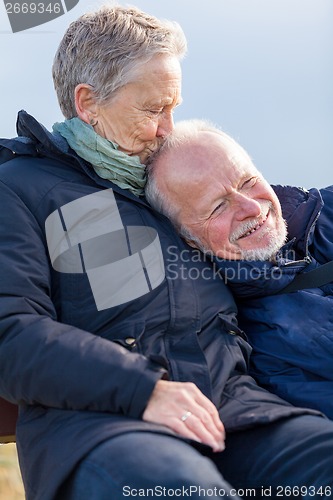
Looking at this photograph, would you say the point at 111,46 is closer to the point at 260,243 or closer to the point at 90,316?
the point at 260,243

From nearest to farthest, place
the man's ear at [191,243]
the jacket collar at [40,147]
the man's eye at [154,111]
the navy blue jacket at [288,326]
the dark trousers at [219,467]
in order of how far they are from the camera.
→ 1. the dark trousers at [219,467]
2. the navy blue jacket at [288,326]
3. the jacket collar at [40,147]
4. the man's ear at [191,243]
5. the man's eye at [154,111]

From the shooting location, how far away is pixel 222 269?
9.30ft

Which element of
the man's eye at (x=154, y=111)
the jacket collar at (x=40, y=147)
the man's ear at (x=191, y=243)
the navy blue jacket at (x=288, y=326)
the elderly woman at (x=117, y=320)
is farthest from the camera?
the man's eye at (x=154, y=111)

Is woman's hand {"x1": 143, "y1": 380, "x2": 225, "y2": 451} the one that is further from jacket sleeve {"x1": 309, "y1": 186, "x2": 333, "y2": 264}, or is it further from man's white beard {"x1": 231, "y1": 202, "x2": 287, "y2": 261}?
jacket sleeve {"x1": 309, "y1": 186, "x2": 333, "y2": 264}

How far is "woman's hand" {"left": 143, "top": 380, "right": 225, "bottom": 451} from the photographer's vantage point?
2.14 meters

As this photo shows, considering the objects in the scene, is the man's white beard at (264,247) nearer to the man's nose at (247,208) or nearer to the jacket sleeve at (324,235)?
the man's nose at (247,208)

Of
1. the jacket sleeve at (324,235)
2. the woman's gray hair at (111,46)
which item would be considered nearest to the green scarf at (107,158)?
the woman's gray hair at (111,46)

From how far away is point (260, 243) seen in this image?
2908mm

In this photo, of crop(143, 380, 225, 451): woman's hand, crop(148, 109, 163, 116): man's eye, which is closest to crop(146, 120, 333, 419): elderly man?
crop(148, 109, 163, 116): man's eye

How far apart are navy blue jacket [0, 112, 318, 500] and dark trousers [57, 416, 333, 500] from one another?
0.05 meters

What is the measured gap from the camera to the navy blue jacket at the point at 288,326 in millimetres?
2697

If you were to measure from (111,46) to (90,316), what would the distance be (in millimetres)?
1148

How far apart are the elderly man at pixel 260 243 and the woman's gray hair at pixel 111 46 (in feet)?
1.10

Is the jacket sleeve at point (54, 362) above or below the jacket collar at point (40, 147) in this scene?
below
